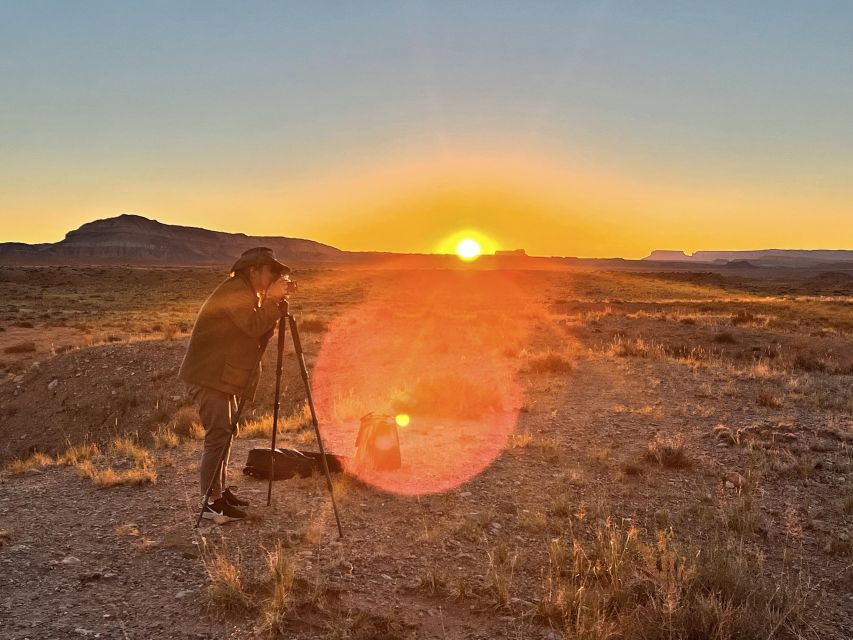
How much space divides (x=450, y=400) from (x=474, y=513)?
5010 mm

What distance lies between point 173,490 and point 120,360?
1132cm

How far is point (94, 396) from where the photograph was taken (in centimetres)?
1466

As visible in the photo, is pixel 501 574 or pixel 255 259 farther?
pixel 255 259

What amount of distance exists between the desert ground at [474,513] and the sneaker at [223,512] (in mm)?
92

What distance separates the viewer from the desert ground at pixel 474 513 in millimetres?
3918

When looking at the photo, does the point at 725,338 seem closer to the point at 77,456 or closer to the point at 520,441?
the point at 520,441

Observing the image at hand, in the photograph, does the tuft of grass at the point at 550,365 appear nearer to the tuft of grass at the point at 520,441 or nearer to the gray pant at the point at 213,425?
the tuft of grass at the point at 520,441

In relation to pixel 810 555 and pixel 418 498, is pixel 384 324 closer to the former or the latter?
pixel 418 498

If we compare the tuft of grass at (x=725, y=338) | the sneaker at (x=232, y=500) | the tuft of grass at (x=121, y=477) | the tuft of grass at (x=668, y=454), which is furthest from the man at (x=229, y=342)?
the tuft of grass at (x=725, y=338)

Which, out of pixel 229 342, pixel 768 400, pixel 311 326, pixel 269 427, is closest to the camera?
pixel 229 342

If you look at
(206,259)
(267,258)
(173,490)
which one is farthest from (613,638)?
(206,259)

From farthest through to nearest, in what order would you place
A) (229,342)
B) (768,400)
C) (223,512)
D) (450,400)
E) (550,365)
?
(550,365), (450,400), (768,400), (223,512), (229,342)

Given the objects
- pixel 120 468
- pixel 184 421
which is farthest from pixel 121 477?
→ pixel 184 421

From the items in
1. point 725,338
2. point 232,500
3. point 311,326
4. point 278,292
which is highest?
point 278,292
